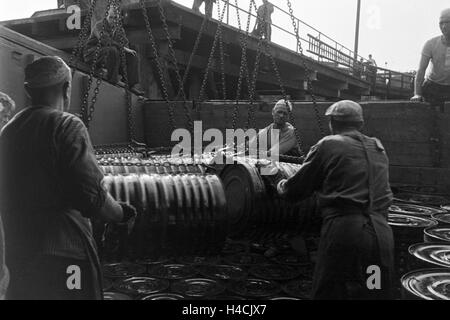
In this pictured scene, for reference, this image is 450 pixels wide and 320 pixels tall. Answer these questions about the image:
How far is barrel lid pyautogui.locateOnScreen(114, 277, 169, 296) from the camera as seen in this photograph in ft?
13.1

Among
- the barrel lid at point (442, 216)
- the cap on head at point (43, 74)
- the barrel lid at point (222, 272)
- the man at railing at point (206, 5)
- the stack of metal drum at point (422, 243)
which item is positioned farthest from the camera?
the man at railing at point (206, 5)

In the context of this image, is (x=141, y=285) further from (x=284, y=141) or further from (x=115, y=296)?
(x=284, y=141)

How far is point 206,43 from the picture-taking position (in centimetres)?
1307

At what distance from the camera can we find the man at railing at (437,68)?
→ 6.57 m

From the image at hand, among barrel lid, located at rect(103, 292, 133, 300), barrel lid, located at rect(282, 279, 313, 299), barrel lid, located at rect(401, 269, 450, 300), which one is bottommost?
barrel lid, located at rect(282, 279, 313, 299)

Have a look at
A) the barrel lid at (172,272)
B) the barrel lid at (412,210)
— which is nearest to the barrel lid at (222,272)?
the barrel lid at (172,272)

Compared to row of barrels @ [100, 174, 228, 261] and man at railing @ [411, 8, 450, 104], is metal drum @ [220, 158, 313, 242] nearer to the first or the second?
row of barrels @ [100, 174, 228, 261]

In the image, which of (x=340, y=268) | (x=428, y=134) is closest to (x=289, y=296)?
(x=340, y=268)

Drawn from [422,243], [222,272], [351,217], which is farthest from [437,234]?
[222,272]

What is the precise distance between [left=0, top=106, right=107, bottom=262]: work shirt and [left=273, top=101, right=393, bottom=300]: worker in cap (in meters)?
1.78

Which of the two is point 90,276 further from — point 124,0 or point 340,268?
point 124,0

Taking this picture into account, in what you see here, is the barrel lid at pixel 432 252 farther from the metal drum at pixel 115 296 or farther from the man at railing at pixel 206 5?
the man at railing at pixel 206 5

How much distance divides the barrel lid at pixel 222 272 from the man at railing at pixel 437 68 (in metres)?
4.85

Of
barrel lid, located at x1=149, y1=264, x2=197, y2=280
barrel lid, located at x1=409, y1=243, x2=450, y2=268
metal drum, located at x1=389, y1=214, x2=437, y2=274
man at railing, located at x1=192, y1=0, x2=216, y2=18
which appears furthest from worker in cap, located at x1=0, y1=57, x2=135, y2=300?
man at railing, located at x1=192, y1=0, x2=216, y2=18
